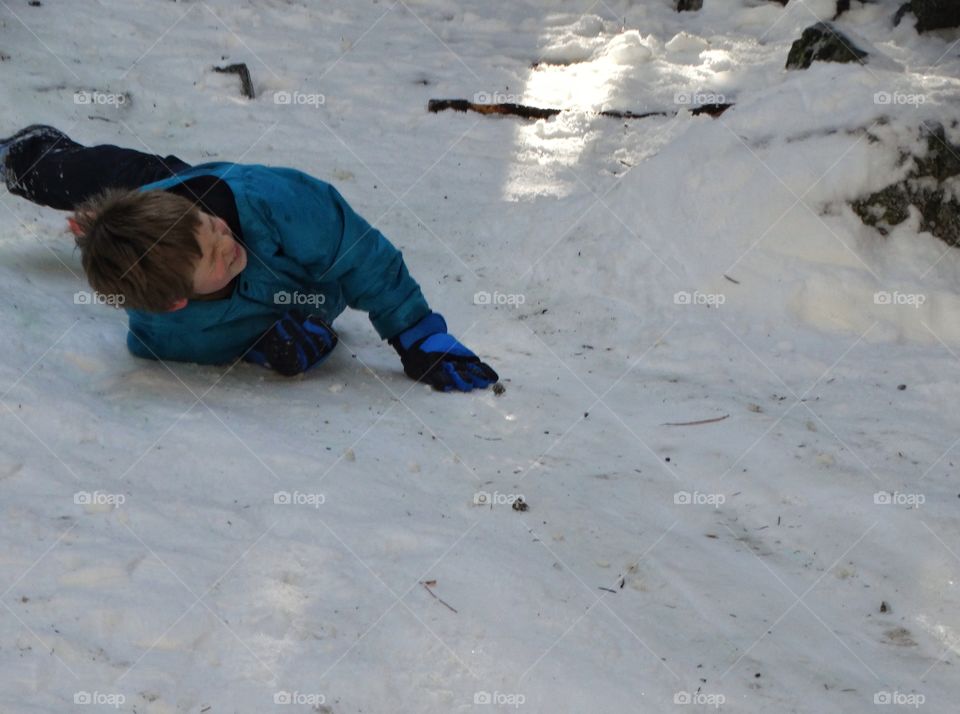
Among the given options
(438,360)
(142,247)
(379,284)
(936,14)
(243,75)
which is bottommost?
(243,75)

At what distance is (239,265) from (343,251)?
43 centimetres

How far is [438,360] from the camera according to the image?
373 centimetres

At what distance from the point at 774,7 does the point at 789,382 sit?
5.08 m

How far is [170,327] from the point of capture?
3.50 m

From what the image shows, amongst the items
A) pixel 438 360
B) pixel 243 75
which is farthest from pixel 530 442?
pixel 243 75

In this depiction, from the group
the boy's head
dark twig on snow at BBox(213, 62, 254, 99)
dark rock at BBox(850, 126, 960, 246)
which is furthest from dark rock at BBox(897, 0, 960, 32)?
the boy's head

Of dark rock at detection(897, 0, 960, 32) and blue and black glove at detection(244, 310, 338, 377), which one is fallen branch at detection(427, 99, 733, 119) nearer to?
dark rock at detection(897, 0, 960, 32)

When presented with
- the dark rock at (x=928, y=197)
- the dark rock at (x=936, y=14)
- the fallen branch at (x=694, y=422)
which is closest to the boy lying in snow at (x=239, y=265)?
the fallen branch at (x=694, y=422)

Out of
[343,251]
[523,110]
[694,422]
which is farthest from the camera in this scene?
[523,110]

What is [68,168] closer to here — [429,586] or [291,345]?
→ [291,345]

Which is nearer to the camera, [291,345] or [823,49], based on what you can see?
[291,345]

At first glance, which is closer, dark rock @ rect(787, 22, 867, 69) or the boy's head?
the boy's head

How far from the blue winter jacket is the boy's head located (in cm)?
29

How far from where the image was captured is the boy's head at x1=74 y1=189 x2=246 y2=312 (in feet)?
9.91
